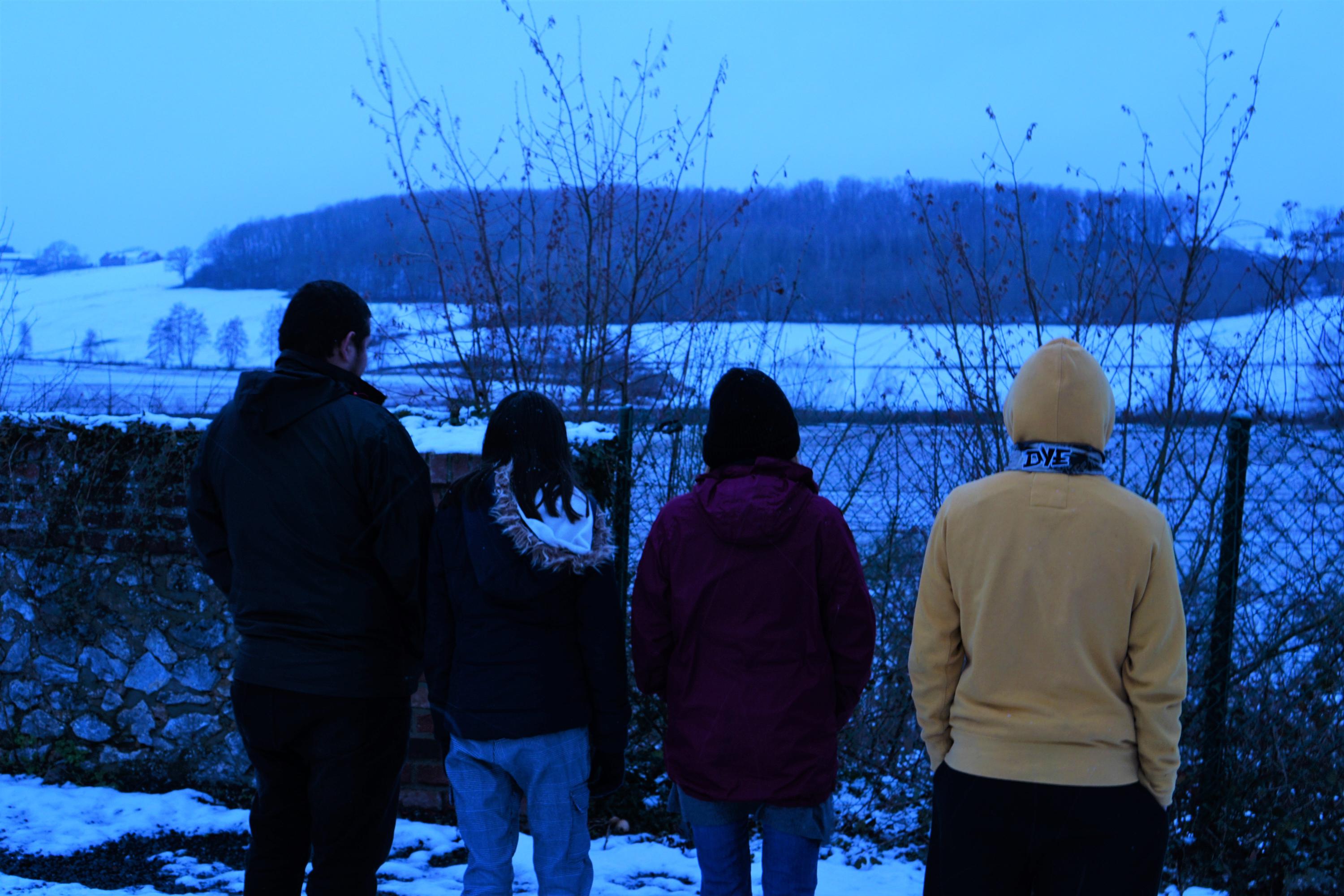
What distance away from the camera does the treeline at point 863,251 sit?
14.3 feet

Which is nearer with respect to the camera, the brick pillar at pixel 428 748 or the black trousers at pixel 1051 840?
the black trousers at pixel 1051 840

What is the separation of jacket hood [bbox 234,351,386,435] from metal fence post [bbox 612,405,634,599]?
60.6 inches

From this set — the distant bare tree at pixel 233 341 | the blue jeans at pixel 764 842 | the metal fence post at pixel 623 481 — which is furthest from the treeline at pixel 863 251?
the blue jeans at pixel 764 842

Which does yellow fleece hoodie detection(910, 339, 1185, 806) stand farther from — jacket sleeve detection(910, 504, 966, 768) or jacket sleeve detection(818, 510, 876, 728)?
jacket sleeve detection(818, 510, 876, 728)

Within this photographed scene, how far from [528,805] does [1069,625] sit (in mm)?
1534

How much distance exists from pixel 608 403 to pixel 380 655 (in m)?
2.82

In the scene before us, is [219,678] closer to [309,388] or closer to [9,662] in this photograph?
[9,662]

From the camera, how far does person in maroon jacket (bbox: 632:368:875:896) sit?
2.39 meters

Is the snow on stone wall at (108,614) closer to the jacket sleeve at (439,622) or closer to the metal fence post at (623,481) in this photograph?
the metal fence post at (623,481)

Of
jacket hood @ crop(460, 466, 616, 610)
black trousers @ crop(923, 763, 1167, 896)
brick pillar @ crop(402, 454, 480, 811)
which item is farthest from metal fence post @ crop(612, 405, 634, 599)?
black trousers @ crop(923, 763, 1167, 896)

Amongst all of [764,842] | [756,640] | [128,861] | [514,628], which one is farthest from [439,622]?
[128,861]

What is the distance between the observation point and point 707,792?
244 centimetres

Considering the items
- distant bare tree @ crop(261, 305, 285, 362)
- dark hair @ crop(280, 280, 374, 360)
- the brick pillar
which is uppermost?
distant bare tree @ crop(261, 305, 285, 362)

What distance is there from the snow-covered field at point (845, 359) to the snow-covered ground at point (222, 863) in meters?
Result: 1.94
